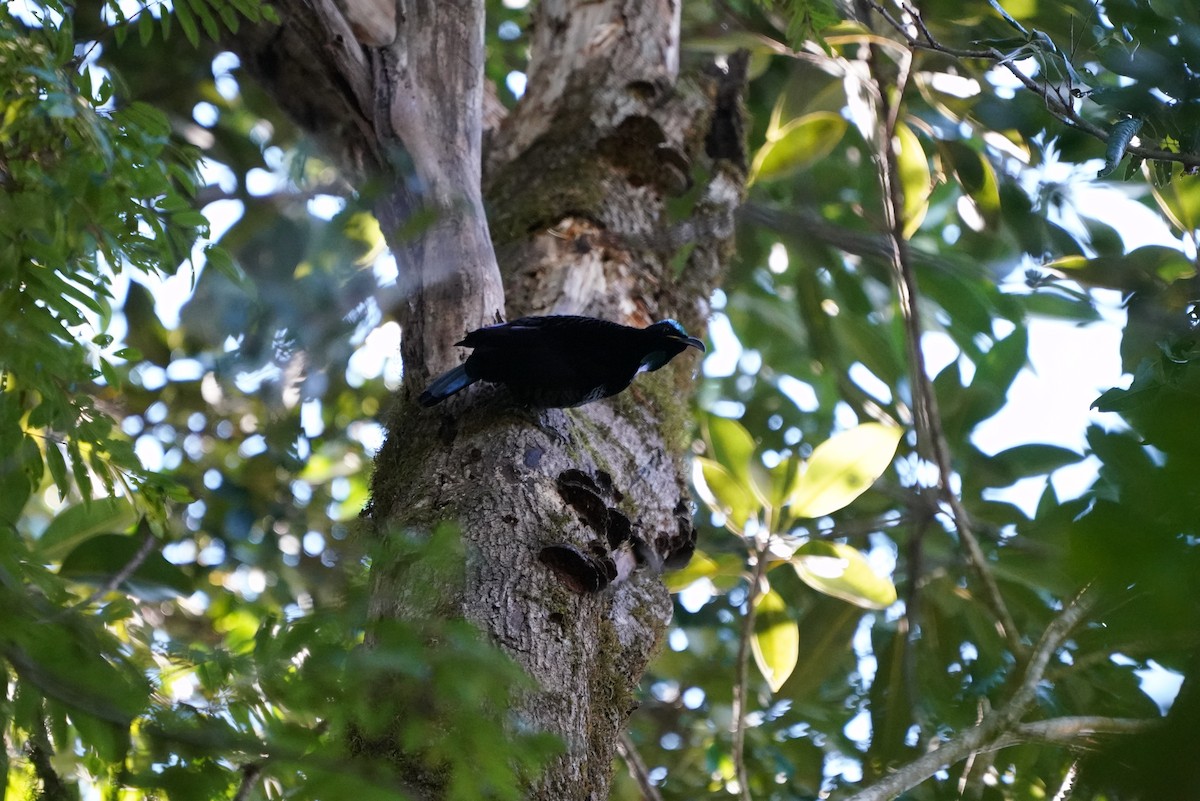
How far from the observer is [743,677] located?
9.61 feet

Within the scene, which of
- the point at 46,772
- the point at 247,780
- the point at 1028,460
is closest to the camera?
the point at 247,780

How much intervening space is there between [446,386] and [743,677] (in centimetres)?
130

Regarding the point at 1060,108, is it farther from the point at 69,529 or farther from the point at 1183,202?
the point at 69,529

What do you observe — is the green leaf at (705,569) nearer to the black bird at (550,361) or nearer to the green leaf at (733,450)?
the green leaf at (733,450)

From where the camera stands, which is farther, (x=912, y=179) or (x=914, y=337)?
(x=912, y=179)

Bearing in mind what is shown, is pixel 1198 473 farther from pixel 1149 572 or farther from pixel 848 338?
pixel 848 338

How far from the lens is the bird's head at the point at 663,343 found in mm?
2500

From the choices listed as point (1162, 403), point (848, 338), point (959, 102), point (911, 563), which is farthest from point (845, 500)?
point (1162, 403)

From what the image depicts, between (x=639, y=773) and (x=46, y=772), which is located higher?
(x=46, y=772)

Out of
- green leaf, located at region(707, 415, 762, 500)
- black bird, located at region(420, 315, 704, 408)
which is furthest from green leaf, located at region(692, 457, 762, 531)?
black bird, located at region(420, 315, 704, 408)

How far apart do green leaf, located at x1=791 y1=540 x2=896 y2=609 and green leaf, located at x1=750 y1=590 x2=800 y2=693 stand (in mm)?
164

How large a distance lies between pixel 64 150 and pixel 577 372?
→ 3.59 ft

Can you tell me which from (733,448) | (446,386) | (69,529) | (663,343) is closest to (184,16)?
(446,386)

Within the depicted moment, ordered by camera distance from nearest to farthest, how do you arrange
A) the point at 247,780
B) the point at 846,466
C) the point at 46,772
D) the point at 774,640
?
the point at 247,780 < the point at 46,772 < the point at 846,466 < the point at 774,640
